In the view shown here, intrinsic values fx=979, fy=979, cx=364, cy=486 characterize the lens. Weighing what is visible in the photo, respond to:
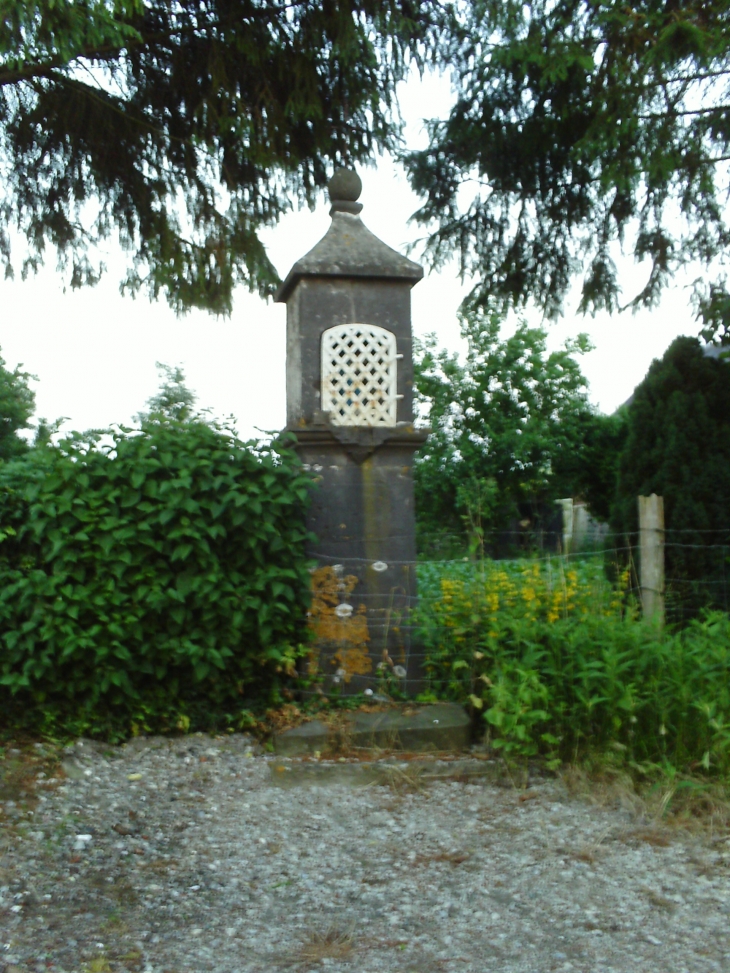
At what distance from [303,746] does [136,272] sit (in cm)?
532

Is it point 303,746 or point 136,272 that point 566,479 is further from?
point 303,746

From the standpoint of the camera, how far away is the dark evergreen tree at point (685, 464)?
6.86m

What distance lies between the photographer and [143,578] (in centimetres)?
488

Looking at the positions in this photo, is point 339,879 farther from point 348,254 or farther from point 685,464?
point 685,464

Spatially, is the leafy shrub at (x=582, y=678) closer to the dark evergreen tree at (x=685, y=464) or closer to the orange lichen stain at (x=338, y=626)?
the orange lichen stain at (x=338, y=626)

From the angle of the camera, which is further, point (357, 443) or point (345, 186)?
point (345, 186)

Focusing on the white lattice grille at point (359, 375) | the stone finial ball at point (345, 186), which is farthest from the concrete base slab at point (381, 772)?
the stone finial ball at point (345, 186)

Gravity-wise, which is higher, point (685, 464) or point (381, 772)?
point (685, 464)

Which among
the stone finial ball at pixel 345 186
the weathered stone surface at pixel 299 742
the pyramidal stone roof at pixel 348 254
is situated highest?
the stone finial ball at pixel 345 186

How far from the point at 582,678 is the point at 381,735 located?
109cm

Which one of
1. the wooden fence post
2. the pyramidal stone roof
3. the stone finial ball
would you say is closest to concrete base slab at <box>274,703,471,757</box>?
the wooden fence post

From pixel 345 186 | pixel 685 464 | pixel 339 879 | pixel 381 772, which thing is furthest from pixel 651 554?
pixel 339 879

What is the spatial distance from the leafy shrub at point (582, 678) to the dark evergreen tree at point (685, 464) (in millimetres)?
1792

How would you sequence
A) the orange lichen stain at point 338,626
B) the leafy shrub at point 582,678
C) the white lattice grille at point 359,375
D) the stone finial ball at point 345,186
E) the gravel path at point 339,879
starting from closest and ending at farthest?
1. the gravel path at point 339,879
2. the leafy shrub at point 582,678
3. the orange lichen stain at point 338,626
4. the white lattice grille at point 359,375
5. the stone finial ball at point 345,186
